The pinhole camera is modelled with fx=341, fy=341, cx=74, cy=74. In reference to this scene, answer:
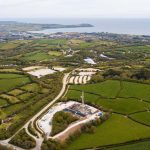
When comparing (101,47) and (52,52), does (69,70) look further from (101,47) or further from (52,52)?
(101,47)

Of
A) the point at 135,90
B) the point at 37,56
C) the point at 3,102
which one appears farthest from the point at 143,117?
the point at 37,56

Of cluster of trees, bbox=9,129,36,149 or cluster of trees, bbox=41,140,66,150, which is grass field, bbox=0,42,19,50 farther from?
cluster of trees, bbox=41,140,66,150

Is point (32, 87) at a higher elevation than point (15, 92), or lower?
higher

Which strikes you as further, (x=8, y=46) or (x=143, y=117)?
(x=8, y=46)

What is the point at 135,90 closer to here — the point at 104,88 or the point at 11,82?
the point at 104,88

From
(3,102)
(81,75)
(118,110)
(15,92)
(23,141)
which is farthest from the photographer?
(81,75)

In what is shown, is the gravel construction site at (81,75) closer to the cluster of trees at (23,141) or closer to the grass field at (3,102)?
the grass field at (3,102)
